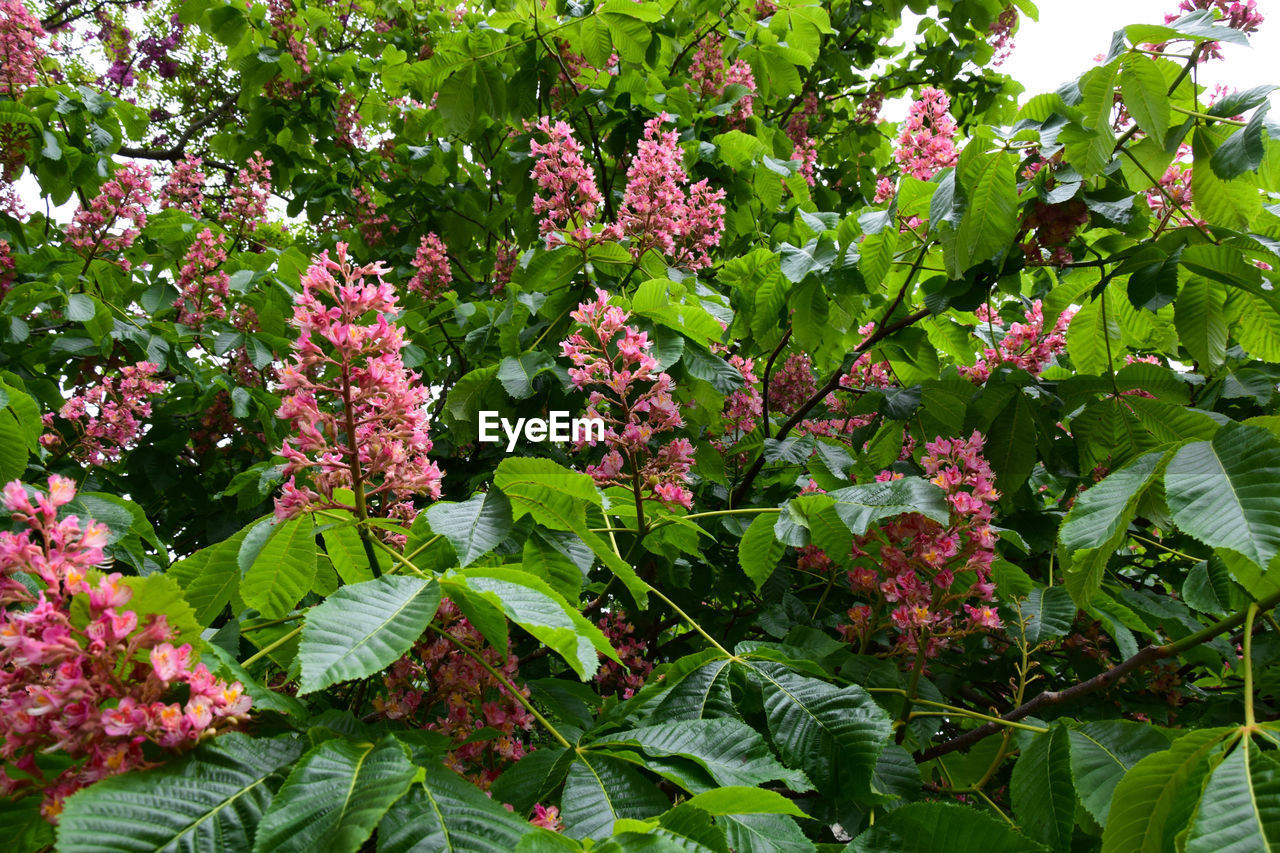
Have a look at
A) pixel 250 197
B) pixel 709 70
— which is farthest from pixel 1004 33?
pixel 250 197

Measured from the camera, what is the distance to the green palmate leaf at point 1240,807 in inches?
30.3

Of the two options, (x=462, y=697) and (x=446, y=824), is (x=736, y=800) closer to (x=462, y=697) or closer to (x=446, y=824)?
(x=446, y=824)

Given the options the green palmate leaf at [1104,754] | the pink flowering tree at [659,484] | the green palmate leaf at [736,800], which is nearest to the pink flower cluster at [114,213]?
the pink flowering tree at [659,484]

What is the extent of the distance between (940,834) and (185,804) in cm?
88

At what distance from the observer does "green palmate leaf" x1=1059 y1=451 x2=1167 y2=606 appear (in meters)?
1.07

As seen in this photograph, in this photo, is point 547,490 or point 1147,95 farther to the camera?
point 1147,95

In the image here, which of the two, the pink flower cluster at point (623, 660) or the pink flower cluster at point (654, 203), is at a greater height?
the pink flower cluster at point (654, 203)

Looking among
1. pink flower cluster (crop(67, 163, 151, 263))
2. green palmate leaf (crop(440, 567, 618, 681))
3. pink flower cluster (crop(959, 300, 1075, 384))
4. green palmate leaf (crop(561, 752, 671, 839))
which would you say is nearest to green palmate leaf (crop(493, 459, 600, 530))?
green palmate leaf (crop(440, 567, 618, 681))

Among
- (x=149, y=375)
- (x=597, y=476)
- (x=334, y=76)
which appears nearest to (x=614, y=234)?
(x=597, y=476)

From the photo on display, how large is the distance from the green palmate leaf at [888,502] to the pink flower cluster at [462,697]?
656 mm

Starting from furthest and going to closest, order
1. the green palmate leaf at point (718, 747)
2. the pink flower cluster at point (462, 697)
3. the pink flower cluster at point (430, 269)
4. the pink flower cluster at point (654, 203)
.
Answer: the pink flower cluster at point (430, 269), the pink flower cluster at point (654, 203), the pink flower cluster at point (462, 697), the green palmate leaf at point (718, 747)

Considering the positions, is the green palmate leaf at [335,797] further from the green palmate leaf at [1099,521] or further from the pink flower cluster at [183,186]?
the pink flower cluster at [183,186]

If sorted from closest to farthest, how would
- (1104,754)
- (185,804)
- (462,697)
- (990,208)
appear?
(185,804) < (1104,754) < (462,697) < (990,208)

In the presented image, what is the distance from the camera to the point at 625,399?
5.62ft
